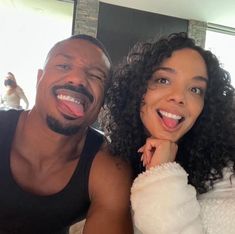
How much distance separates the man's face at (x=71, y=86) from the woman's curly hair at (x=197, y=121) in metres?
0.10

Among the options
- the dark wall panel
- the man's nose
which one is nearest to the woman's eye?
the man's nose

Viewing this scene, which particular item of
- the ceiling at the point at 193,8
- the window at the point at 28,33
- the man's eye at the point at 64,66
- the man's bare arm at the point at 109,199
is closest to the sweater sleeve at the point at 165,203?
the man's bare arm at the point at 109,199

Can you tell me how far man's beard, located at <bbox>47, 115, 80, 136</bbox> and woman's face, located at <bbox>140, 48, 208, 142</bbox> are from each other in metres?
0.25

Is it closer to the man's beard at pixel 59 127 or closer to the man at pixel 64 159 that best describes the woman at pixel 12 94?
the man at pixel 64 159

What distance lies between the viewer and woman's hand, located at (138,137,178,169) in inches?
43.2

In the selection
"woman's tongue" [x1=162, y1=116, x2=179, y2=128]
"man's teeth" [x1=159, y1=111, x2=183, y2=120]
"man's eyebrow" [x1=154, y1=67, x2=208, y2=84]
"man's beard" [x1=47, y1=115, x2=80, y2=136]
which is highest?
"man's eyebrow" [x1=154, y1=67, x2=208, y2=84]

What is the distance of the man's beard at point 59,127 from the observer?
50.0 inches

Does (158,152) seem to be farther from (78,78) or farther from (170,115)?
(78,78)

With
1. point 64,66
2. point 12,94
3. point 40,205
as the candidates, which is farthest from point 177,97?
point 12,94

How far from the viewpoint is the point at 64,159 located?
1.33 metres

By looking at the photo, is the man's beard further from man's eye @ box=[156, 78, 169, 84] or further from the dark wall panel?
the dark wall panel

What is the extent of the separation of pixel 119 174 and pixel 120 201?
93mm

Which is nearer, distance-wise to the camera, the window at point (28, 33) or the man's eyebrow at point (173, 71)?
the man's eyebrow at point (173, 71)

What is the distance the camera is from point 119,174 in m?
1.24
